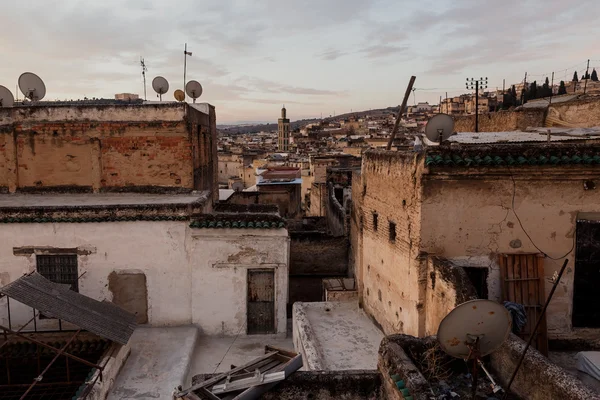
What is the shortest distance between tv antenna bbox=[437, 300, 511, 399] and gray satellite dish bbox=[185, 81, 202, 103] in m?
13.4

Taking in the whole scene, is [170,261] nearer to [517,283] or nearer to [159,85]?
[517,283]

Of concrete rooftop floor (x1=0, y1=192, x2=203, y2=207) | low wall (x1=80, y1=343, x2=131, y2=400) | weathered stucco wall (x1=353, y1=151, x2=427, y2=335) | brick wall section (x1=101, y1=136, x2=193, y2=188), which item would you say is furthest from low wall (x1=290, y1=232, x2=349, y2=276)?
low wall (x1=80, y1=343, x2=131, y2=400)

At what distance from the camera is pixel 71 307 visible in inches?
335

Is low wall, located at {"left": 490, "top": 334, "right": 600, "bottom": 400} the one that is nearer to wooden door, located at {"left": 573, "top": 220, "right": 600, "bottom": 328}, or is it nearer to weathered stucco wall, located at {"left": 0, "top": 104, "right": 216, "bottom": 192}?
wooden door, located at {"left": 573, "top": 220, "right": 600, "bottom": 328}

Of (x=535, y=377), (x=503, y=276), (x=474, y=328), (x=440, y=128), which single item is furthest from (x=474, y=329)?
(x=440, y=128)

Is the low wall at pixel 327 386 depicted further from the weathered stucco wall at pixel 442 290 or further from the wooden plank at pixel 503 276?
the wooden plank at pixel 503 276

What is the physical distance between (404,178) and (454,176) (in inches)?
40.1

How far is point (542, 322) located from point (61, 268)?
1021cm

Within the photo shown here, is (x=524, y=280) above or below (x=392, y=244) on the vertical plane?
below

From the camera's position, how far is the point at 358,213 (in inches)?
460

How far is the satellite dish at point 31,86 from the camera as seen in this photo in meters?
13.8

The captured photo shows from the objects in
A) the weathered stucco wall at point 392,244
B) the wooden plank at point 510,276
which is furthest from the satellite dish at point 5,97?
the wooden plank at point 510,276

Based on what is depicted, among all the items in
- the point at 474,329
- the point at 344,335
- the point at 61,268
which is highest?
the point at 474,329

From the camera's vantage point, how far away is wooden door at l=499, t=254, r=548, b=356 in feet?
24.6
